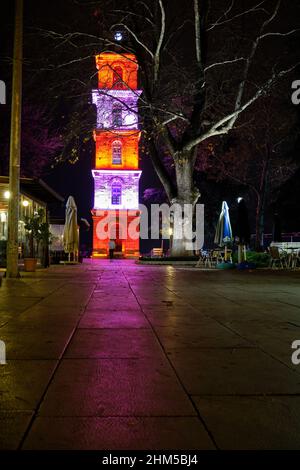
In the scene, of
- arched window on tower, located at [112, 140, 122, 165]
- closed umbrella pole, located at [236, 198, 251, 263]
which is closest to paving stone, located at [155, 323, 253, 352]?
closed umbrella pole, located at [236, 198, 251, 263]

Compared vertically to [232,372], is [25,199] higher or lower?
higher

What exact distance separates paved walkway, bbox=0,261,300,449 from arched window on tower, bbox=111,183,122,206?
39.4 meters

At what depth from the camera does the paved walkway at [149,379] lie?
7.78 ft

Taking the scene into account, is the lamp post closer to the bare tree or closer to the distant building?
the distant building

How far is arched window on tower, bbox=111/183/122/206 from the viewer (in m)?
45.9

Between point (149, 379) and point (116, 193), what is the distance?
43.0 metres

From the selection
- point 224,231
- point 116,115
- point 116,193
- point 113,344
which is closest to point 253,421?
point 113,344

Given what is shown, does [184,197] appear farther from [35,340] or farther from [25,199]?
[35,340]

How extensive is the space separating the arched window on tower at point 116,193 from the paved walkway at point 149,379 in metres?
39.4

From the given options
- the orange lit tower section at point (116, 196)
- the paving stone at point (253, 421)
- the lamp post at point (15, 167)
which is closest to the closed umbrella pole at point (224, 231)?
the lamp post at point (15, 167)

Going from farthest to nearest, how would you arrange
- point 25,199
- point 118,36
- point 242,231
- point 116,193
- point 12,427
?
point 116,193, point 118,36, point 25,199, point 242,231, point 12,427

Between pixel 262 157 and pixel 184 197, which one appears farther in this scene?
pixel 262 157

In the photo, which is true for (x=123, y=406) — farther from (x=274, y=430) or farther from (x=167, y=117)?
(x=167, y=117)

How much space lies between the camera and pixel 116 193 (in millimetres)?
45969
